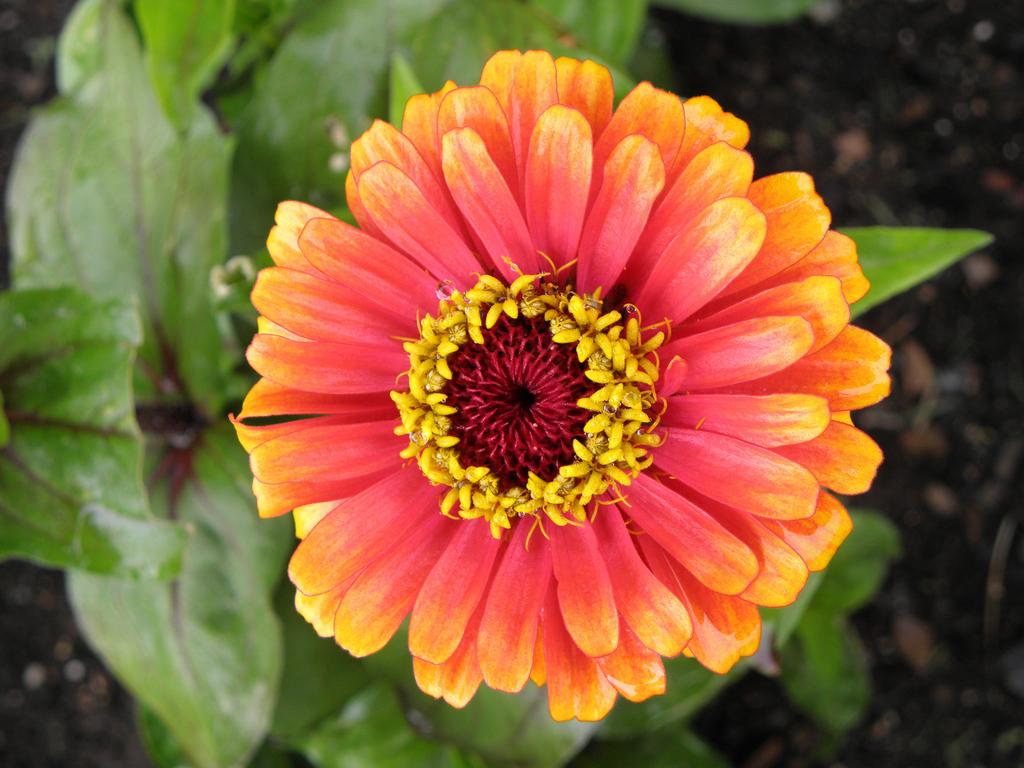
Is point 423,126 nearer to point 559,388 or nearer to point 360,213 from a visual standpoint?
point 360,213

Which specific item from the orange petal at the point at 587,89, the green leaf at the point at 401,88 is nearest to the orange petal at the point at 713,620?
the orange petal at the point at 587,89

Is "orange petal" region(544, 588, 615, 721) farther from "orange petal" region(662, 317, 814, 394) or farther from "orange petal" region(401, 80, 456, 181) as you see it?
"orange petal" region(401, 80, 456, 181)

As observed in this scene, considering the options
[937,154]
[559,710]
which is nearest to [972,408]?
[937,154]

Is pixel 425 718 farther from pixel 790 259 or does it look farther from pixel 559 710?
pixel 790 259

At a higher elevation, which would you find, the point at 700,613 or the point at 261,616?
the point at 700,613

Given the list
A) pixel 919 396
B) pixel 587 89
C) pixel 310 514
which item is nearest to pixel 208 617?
pixel 310 514

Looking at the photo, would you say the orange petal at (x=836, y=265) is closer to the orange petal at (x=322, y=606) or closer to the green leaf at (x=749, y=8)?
the orange petal at (x=322, y=606)
